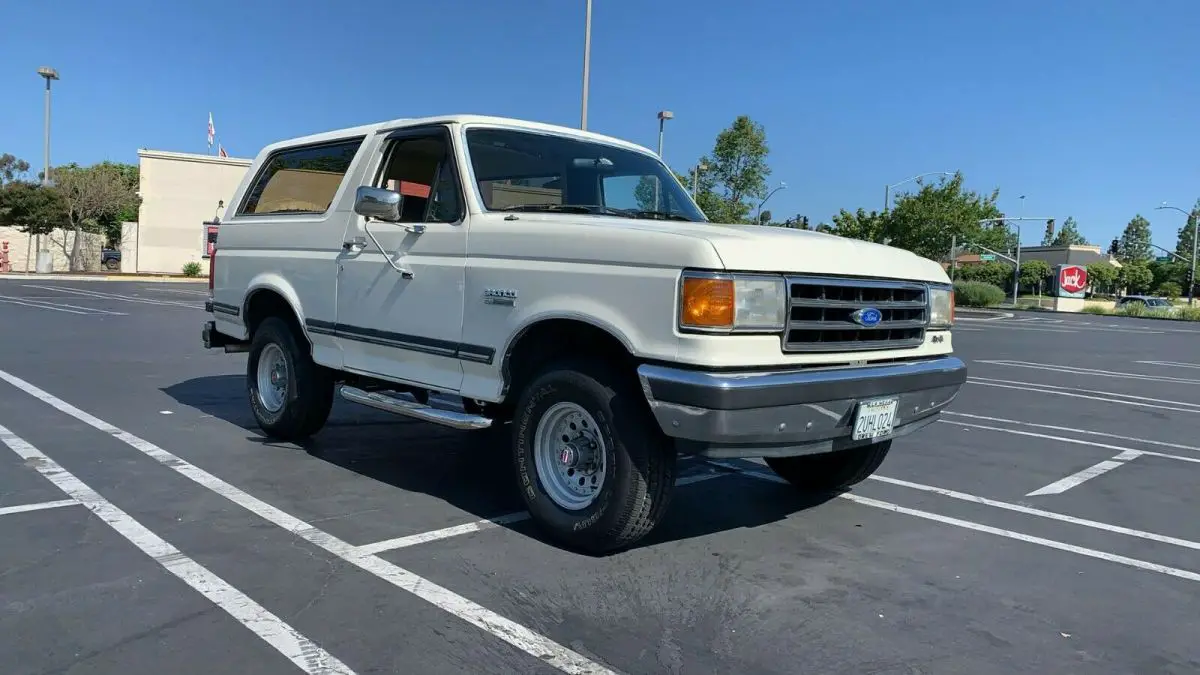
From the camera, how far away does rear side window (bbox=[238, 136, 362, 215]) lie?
5.97m

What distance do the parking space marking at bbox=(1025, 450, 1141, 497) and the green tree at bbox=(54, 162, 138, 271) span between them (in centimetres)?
4363

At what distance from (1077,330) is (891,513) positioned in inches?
1072

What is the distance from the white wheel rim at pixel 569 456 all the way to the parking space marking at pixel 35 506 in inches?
102

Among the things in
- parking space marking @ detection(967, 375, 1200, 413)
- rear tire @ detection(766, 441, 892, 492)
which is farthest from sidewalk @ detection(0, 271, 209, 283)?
rear tire @ detection(766, 441, 892, 492)

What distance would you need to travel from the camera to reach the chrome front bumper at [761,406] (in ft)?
11.9

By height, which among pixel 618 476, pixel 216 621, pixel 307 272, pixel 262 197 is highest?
pixel 262 197

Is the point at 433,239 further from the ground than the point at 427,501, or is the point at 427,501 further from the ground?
the point at 433,239

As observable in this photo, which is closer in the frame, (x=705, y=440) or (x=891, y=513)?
(x=705, y=440)

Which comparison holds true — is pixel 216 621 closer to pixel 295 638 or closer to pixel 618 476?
pixel 295 638

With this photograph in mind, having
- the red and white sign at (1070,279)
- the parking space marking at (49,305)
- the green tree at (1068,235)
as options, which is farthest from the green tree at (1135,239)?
the parking space marking at (49,305)

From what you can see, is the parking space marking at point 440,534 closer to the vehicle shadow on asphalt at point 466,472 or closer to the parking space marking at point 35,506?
the vehicle shadow on asphalt at point 466,472

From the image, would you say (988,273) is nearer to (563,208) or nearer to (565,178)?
(565,178)

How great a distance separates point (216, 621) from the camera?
3.34 metres

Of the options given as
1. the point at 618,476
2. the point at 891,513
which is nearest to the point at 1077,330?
the point at 891,513
